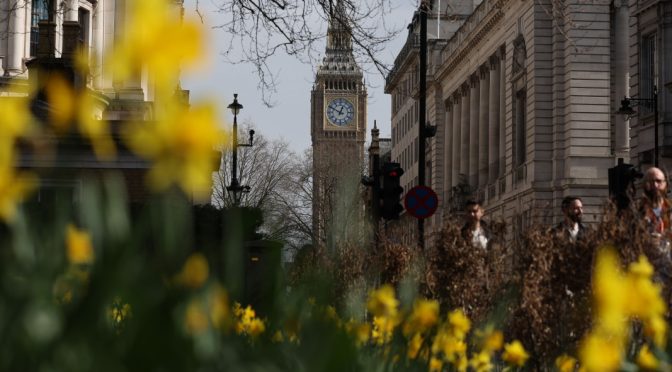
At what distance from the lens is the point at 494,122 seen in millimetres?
70375

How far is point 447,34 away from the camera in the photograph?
10069cm

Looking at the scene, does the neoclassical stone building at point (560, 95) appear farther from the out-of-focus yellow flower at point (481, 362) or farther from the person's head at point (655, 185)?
the out-of-focus yellow flower at point (481, 362)

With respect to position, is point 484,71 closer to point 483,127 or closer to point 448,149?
point 483,127

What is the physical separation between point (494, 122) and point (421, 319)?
6694cm

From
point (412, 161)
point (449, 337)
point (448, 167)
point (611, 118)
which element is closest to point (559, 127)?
point (611, 118)

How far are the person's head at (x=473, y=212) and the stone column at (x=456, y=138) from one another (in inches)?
2732

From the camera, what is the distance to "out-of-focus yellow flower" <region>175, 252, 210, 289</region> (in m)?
1.79

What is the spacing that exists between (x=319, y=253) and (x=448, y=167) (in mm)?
85208

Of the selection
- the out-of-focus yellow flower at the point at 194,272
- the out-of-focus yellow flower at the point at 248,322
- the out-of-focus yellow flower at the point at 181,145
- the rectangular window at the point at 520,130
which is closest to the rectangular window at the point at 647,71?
the rectangular window at the point at 520,130

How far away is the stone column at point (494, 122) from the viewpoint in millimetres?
69375

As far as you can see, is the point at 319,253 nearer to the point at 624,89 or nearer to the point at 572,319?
the point at 572,319

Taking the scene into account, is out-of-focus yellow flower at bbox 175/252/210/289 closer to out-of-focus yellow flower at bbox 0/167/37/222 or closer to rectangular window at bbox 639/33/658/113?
out-of-focus yellow flower at bbox 0/167/37/222

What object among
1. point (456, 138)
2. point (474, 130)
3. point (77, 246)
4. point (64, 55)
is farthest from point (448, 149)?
point (77, 246)

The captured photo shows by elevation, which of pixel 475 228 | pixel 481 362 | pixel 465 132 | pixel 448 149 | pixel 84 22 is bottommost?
pixel 481 362
